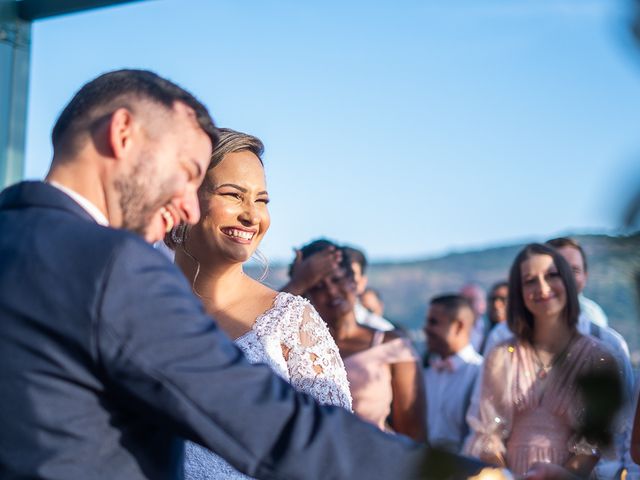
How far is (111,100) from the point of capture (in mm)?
1806

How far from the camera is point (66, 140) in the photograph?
180cm

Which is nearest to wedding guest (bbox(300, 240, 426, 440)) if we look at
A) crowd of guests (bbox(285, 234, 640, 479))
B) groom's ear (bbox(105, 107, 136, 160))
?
crowd of guests (bbox(285, 234, 640, 479))

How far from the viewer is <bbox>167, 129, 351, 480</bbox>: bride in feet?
9.87

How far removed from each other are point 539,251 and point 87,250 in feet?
12.8

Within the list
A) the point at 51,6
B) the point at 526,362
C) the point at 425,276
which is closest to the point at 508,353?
the point at 526,362

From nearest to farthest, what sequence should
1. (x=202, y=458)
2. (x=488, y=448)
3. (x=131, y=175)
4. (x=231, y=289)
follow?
(x=131, y=175) < (x=202, y=458) < (x=231, y=289) < (x=488, y=448)

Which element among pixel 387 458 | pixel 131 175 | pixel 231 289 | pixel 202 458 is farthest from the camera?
pixel 231 289

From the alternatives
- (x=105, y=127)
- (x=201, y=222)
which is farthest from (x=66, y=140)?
(x=201, y=222)

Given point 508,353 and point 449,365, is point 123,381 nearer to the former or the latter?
point 508,353

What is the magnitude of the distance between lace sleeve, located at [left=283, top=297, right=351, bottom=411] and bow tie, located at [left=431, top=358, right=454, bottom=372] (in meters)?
3.92

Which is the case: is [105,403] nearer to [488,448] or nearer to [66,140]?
[66,140]

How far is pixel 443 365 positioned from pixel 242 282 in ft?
13.2

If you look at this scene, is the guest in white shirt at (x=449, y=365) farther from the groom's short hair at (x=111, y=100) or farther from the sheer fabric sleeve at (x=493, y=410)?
the groom's short hair at (x=111, y=100)

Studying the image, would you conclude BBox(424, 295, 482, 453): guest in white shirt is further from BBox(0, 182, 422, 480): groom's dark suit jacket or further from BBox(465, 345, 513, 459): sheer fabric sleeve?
BBox(0, 182, 422, 480): groom's dark suit jacket
